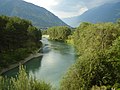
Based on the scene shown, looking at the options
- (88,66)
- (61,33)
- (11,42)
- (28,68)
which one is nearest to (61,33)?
(61,33)

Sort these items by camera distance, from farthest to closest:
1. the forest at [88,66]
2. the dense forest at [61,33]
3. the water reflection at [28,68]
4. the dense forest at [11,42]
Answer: the dense forest at [61,33], the dense forest at [11,42], the water reflection at [28,68], the forest at [88,66]

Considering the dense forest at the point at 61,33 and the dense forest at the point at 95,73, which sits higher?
the dense forest at the point at 61,33

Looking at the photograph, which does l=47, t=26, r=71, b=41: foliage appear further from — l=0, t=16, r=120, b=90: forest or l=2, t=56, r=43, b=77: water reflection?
l=2, t=56, r=43, b=77: water reflection

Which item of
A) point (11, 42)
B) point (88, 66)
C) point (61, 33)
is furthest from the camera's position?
point (61, 33)

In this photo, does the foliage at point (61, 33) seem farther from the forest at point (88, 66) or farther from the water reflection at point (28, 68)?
the water reflection at point (28, 68)

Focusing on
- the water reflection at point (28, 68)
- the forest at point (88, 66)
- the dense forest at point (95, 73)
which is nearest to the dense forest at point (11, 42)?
the forest at point (88, 66)

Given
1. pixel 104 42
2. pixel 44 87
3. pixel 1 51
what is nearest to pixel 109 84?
pixel 44 87

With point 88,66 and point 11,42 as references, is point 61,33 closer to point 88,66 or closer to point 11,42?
point 11,42

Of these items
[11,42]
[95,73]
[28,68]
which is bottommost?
[28,68]

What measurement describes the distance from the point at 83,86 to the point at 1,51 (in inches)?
1697

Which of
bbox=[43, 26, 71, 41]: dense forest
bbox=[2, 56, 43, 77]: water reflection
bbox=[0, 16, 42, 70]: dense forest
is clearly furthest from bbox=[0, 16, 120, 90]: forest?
bbox=[43, 26, 71, 41]: dense forest

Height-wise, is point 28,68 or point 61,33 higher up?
point 61,33

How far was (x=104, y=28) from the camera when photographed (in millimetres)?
70188

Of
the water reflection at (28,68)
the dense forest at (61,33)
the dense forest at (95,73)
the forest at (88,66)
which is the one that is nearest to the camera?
the forest at (88,66)
